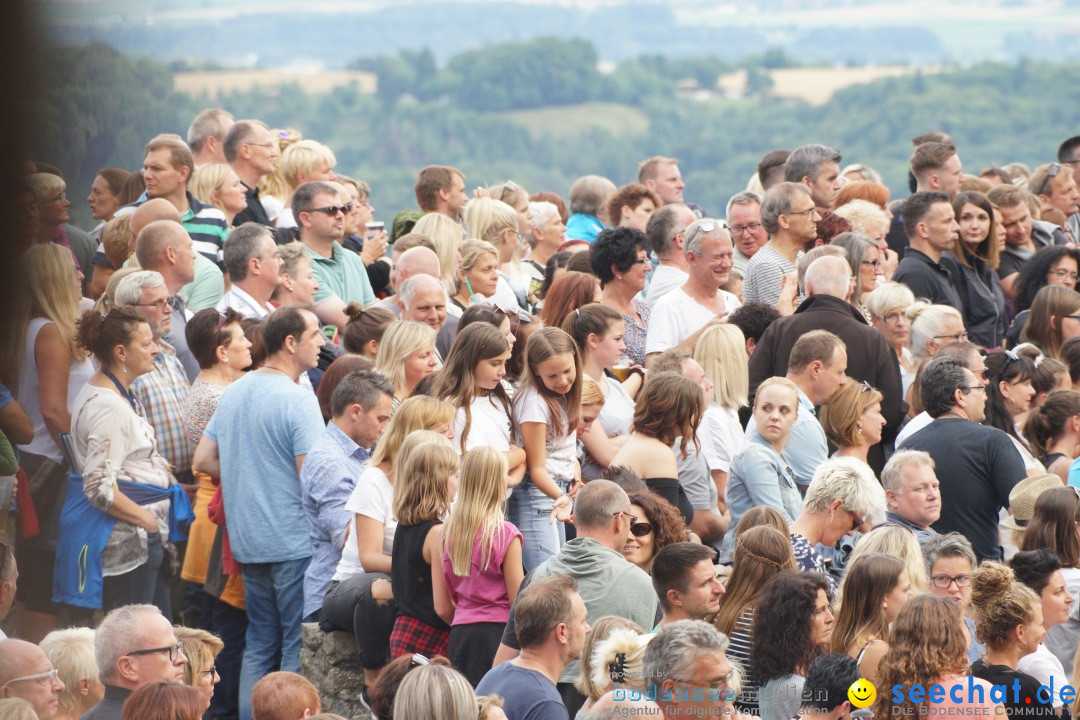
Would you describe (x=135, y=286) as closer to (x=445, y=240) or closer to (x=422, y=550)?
(x=422, y=550)

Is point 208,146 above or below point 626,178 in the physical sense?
above

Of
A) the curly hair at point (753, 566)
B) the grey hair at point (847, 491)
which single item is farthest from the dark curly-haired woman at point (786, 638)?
the grey hair at point (847, 491)

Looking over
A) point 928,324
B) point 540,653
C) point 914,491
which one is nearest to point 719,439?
point 914,491

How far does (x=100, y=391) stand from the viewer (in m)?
5.72

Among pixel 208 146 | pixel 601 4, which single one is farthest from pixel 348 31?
pixel 208 146

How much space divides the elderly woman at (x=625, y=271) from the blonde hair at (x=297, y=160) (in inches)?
93.4

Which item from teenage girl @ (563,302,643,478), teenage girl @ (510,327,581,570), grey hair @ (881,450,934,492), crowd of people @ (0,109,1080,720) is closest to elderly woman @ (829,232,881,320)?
crowd of people @ (0,109,1080,720)

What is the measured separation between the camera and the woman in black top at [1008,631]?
4.80 metres

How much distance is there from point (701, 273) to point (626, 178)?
62587 millimetres

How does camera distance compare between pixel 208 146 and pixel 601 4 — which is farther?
pixel 601 4

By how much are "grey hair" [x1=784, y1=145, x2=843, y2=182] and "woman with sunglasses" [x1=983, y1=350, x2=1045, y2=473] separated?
94.9 inches

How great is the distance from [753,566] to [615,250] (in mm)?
2829

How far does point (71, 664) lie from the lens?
4703 mm

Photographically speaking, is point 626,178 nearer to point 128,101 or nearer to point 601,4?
point 601,4
